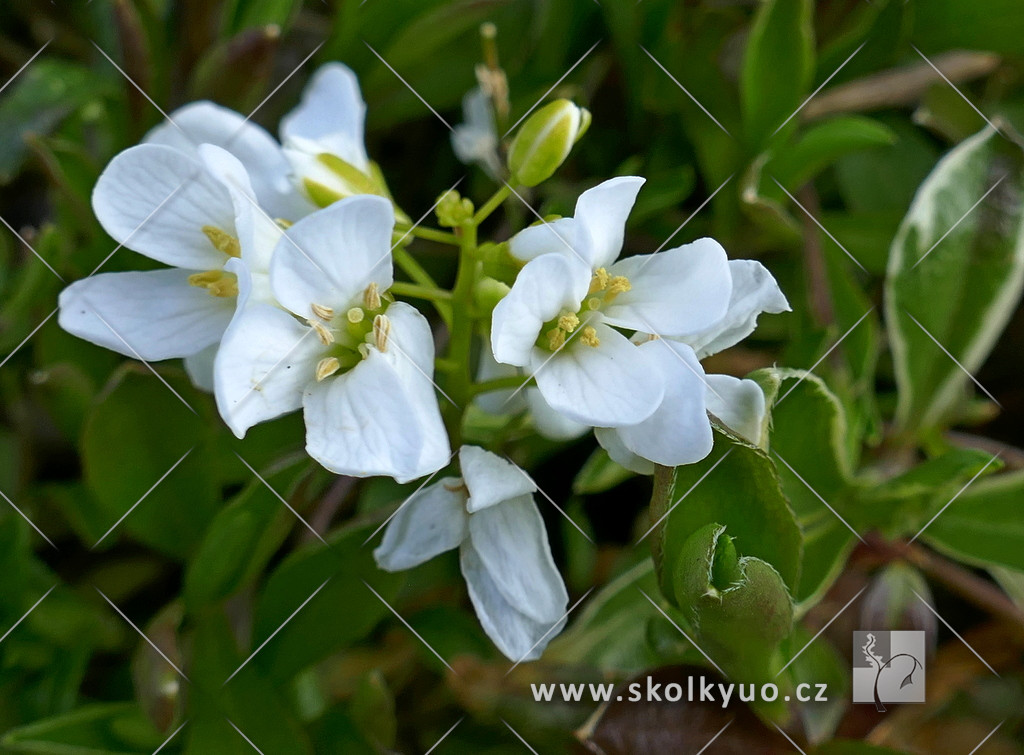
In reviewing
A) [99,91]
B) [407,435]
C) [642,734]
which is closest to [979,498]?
[642,734]

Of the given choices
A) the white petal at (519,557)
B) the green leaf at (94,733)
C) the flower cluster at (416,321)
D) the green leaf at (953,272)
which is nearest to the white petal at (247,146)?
the flower cluster at (416,321)

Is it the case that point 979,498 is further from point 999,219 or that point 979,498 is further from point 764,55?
point 764,55

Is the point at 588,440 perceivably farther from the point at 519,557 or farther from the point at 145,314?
the point at 145,314

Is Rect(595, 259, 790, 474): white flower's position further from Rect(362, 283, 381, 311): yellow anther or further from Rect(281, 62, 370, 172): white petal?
Rect(281, 62, 370, 172): white petal

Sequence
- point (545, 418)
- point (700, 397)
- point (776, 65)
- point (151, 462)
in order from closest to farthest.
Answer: point (700, 397) < point (545, 418) < point (151, 462) < point (776, 65)

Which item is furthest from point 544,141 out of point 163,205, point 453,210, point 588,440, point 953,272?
point 953,272

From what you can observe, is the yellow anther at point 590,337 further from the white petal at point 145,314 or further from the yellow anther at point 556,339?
the white petal at point 145,314
